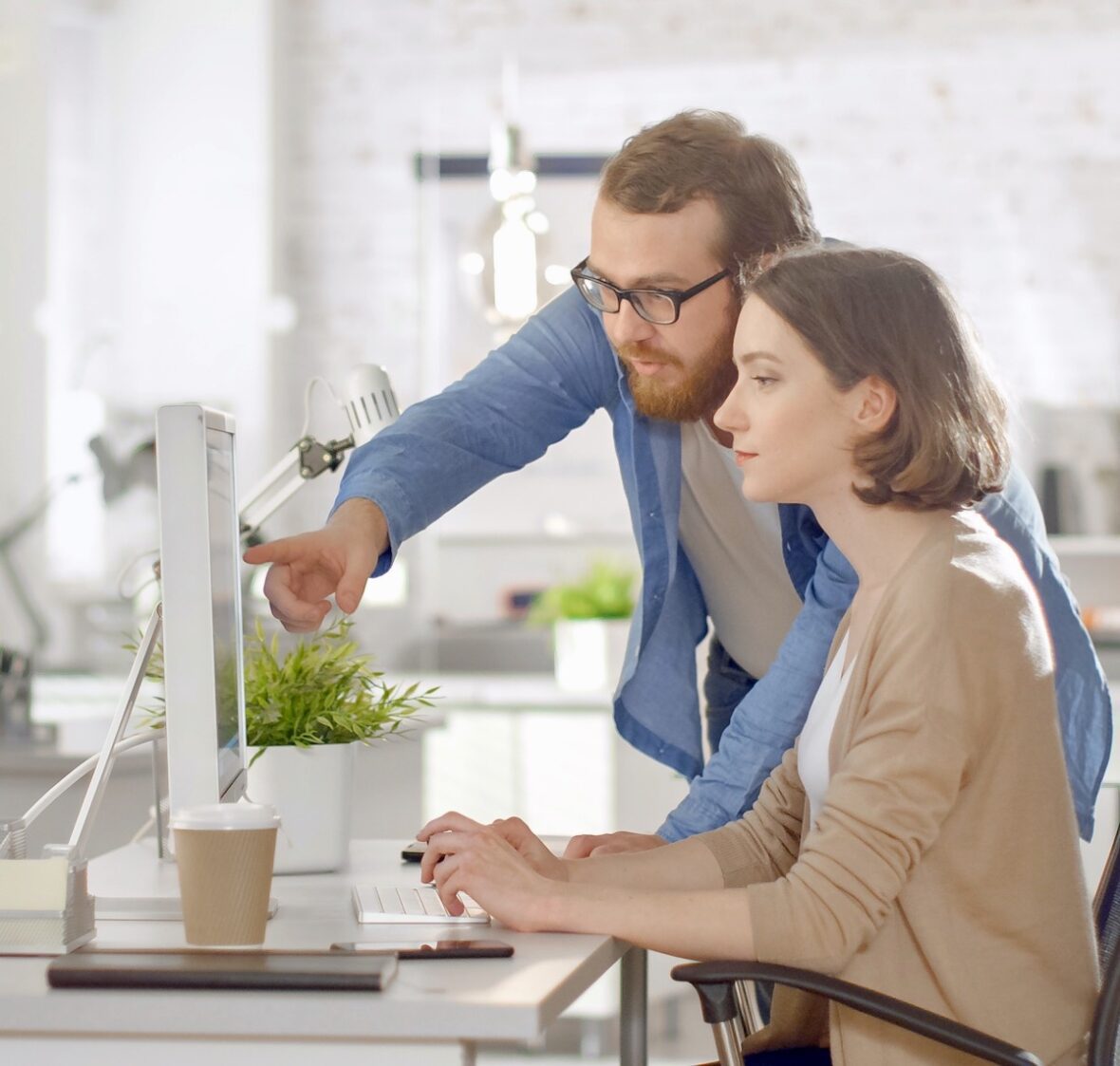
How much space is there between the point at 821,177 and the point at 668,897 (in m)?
4.65

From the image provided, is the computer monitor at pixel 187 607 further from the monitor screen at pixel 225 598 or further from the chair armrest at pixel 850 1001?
the chair armrest at pixel 850 1001

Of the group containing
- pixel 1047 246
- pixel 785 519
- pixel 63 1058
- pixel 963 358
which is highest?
pixel 1047 246

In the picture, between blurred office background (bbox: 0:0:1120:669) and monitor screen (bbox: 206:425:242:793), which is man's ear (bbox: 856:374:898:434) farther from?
blurred office background (bbox: 0:0:1120:669)

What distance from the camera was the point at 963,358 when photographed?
1437 mm

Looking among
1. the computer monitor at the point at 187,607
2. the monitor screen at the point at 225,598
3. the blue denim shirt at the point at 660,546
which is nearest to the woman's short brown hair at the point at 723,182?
the blue denim shirt at the point at 660,546

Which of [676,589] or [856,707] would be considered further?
[676,589]

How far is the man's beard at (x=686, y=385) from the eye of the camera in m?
1.83

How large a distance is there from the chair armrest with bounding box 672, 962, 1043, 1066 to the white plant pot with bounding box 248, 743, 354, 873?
1.73 feet

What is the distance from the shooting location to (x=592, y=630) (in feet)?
13.5

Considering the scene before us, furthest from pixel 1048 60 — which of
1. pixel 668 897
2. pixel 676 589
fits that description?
pixel 668 897

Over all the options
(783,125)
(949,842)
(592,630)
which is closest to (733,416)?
(949,842)

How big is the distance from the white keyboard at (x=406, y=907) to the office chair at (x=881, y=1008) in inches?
7.5

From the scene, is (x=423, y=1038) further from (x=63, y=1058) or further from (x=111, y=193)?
(x=111, y=193)

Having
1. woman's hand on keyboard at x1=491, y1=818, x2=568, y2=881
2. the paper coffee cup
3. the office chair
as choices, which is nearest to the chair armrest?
the office chair
